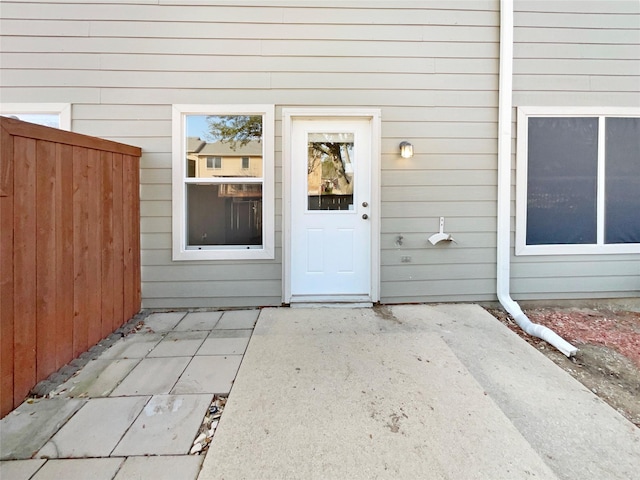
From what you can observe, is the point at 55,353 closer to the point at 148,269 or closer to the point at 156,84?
the point at 148,269

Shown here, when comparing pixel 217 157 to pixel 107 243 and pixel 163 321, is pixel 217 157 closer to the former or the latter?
pixel 107 243

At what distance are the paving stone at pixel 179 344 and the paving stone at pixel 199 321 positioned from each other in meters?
0.12

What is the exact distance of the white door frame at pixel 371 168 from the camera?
126 inches

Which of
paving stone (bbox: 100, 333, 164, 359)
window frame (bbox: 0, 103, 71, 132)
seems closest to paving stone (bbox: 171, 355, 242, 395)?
paving stone (bbox: 100, 333, 164, 359)

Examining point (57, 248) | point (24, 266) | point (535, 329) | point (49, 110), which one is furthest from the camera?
point (49, 110)

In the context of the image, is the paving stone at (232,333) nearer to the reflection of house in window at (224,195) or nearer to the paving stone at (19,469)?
the reflection of house in window at (224,195)

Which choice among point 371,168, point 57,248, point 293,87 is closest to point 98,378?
point 57,248

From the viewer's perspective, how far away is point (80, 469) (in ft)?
4.45

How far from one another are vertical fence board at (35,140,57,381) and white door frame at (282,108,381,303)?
1.85 meters

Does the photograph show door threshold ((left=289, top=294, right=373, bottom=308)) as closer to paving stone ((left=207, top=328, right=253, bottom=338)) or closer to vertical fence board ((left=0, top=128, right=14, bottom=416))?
paving stone ((left=207, top=328, right=253, bottom=338))

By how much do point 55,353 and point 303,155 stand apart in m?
2.64

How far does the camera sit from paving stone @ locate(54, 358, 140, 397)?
190 cm

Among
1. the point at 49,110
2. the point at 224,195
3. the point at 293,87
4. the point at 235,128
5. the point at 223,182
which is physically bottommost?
the point at 224,195

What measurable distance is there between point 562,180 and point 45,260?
4.79m
